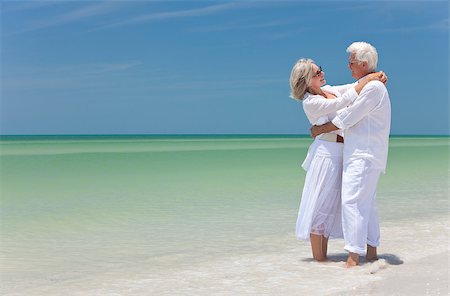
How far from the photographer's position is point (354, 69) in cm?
539

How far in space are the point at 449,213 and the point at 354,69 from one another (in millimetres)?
3902

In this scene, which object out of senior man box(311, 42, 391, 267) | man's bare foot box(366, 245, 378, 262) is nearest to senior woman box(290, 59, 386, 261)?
senior man box(311, 42, 391, 267)

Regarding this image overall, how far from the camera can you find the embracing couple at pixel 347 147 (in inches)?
206

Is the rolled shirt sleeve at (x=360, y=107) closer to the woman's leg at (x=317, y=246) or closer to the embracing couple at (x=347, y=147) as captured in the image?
the embracing couple at (x=347, y=147)

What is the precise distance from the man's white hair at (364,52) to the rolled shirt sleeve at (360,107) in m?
0.21

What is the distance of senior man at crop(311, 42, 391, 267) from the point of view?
17.3 feet

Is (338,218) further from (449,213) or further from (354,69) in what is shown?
(449,213)

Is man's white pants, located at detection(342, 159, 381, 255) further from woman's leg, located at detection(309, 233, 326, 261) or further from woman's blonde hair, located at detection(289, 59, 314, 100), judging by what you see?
woman's blonde hair, located at detection(289, 59, 314, 100)

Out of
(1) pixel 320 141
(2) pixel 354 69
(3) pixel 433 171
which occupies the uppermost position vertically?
(2) pixel 354 69

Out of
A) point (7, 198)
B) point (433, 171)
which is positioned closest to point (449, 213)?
point (7, 198)

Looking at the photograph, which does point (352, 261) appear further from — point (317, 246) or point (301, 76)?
point (301, 76)

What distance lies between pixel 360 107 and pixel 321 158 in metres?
0.55

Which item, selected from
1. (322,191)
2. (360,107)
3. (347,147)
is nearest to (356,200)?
(322,191)

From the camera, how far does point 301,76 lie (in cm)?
538
